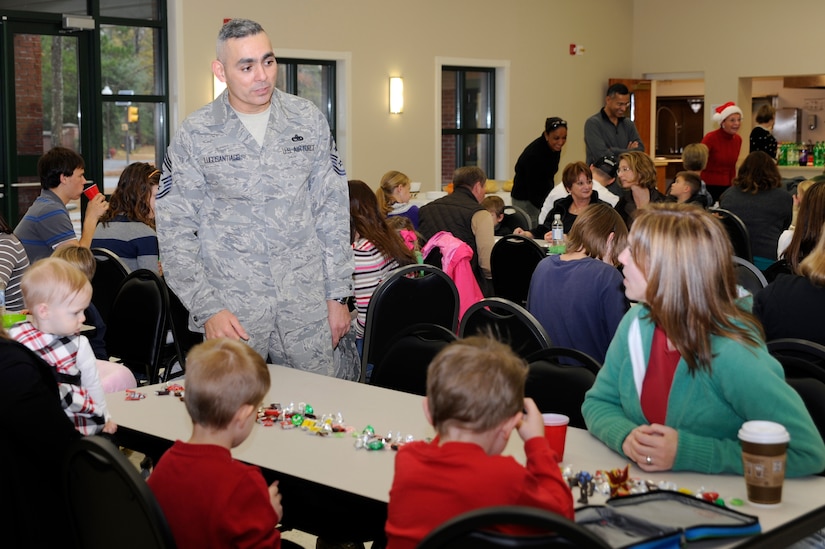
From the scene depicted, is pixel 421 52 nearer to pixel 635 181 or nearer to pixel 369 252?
pixel 635 181

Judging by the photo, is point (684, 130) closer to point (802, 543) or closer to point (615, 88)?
point (615, 88)

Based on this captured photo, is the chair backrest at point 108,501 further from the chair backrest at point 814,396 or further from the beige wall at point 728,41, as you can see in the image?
the beige wall at point 728,41

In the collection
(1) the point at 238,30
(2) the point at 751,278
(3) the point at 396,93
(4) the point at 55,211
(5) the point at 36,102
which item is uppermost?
(3) the point at 396,93

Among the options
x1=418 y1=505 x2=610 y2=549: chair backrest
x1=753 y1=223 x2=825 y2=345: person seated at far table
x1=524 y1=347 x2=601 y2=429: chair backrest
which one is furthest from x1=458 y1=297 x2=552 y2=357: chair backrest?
x1=418 y1=505 x2=610 y2=549: chair backrest

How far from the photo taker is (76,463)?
1912 mm

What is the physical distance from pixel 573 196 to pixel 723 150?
4873 millimetres

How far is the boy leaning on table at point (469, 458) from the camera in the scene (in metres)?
1.73

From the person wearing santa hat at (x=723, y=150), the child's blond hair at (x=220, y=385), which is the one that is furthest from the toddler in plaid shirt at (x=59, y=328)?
the person wearing santa hat at (x=723, y=150)

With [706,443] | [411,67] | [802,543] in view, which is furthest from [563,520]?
[411,67]

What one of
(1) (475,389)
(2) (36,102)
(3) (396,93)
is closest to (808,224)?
(1) (475,389)

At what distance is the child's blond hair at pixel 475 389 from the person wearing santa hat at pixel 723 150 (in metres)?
10.3

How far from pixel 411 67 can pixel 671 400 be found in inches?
383

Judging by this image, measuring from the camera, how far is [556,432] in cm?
217

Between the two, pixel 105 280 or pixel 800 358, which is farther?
pixel 105 280
